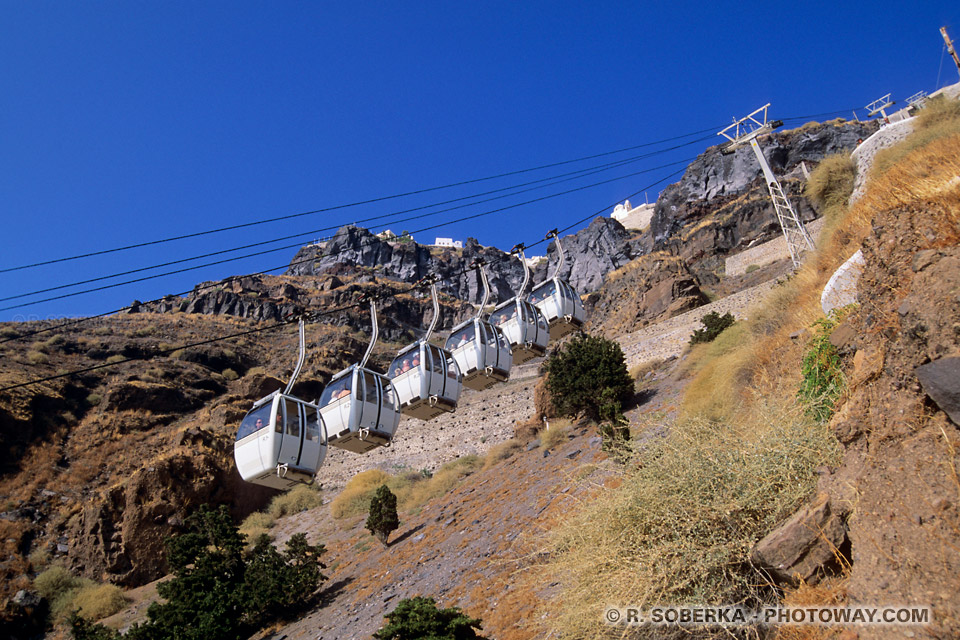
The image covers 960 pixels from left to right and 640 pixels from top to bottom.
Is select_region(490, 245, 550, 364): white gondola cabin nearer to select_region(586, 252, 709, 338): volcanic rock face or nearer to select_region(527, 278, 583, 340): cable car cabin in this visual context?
select_region(527, 278, 583, 340): cable car cabin

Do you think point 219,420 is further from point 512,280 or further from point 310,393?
point 512,280

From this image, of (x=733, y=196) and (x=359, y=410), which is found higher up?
(x=733, y=196)

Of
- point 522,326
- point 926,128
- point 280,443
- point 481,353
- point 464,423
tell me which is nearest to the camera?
point 280,443

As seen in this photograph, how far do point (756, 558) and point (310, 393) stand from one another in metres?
42.7

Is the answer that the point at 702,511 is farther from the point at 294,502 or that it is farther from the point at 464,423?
the point at 464,423

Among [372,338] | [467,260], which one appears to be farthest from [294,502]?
[467,260]

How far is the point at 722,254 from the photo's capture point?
53.8 metres

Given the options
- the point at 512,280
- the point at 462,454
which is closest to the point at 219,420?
the point at 462,454

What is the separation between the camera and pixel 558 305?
44.6 feet

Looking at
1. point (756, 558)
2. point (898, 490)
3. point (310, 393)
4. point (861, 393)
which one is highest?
point (310, 393)

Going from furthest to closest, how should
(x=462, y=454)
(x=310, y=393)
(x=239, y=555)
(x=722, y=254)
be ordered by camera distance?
(x=722, y=254) < (x=310, y=393) < (x=462, y=454) < (x=239, y=555)

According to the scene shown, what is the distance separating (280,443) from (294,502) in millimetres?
21894

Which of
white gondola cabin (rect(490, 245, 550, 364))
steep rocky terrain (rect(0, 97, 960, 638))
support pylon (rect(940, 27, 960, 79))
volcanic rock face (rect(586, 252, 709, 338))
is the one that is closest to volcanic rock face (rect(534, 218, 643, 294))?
steep rocky terrain (rect(0, 97, 960, 638))

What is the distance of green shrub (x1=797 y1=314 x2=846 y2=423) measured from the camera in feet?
24.2
